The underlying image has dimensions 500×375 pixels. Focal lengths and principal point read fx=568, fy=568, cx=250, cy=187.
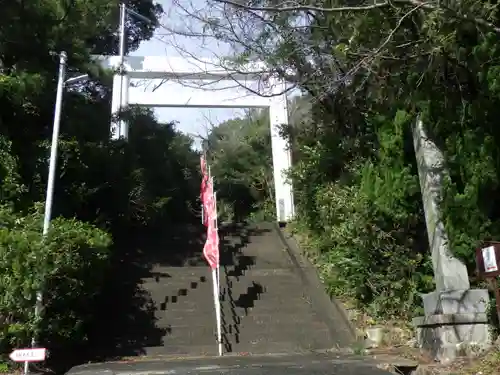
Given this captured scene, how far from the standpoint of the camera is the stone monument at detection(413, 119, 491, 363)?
752cm

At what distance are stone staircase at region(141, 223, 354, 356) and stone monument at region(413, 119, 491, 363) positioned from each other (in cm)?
226

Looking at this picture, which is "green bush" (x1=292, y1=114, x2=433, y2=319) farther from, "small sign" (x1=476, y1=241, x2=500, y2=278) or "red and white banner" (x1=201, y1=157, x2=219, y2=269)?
"small sign" (x1=476, y1=241, x2=500, y2=278)

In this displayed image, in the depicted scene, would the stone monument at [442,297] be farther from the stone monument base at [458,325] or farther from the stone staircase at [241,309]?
the stone staircase at [241,309]

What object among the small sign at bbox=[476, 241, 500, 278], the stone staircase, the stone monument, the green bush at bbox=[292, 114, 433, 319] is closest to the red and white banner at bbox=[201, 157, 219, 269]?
the stone staircase

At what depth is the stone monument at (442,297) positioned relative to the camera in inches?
296

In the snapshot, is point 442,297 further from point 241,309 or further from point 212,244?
point 212,244

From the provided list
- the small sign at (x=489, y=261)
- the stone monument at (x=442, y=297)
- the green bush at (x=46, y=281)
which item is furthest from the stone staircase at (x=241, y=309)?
the small sign at (x=489, y=261)

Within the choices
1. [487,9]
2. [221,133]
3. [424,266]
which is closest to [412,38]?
[487,9]

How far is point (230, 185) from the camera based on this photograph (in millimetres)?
22391

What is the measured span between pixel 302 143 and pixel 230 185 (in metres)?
7.80

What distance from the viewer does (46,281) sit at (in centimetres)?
793

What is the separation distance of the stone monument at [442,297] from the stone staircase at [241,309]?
89.1 inches

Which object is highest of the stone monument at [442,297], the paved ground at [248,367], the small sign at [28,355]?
the stone monument at [442,297]

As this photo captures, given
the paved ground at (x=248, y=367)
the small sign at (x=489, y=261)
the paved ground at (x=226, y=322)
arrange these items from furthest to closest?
the paved ground at (x=226, y=322) → the paved ground at (x=248, y=367) → the small sign at (x=489, y=261)
